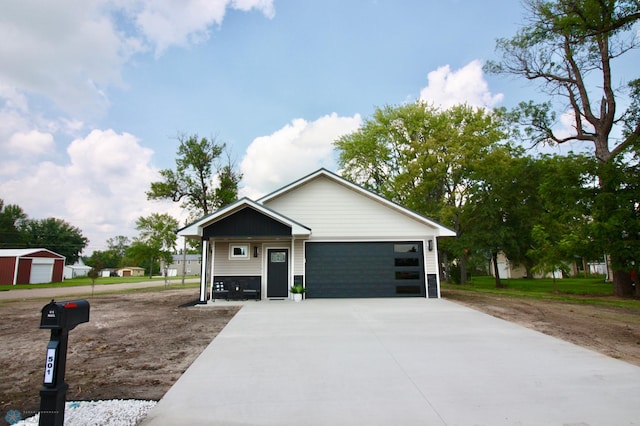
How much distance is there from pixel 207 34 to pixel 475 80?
14.8 metres

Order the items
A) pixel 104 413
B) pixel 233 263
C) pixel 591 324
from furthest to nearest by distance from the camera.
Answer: pixel 233 263 → pixel 591 324 → pixel 104 413

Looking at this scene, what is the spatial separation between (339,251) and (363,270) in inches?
45.2

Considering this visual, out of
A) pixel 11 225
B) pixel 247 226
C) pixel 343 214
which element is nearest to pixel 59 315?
pixel 247 226

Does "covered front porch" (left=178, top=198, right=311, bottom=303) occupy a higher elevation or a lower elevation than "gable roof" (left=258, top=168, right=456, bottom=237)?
lower

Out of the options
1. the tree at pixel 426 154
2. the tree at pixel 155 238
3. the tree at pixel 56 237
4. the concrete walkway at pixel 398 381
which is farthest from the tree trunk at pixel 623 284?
the tree at pixel 56 237

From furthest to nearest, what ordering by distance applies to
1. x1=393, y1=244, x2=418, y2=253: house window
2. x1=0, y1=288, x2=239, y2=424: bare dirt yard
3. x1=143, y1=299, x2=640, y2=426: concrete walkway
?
x1=393, y1=244, x2=418, y2=253: house window → x1=0, y1=288, x2=239, y2=424: bare dirt yard → x1=143, y1=299, x2=640, y2=426: concrete walkway

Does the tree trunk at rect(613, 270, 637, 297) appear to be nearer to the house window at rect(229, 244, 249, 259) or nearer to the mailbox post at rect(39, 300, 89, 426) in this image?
the house window at rect(229, 244, 249, 259)

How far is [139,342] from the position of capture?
19.7 feet

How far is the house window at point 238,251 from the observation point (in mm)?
12406

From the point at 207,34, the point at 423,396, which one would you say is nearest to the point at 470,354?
the point at 423,396

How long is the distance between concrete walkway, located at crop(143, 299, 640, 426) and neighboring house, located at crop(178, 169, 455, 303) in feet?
18.4

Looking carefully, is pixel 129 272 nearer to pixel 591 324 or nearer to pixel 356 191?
pixel 356 191

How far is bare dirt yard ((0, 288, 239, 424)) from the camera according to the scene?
12.1ft

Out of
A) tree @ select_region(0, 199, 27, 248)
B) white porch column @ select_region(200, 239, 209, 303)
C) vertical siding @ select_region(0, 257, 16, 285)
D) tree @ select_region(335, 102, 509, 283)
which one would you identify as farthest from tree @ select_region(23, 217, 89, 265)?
white porch column @ select_region(200, 239, 209, 303)
